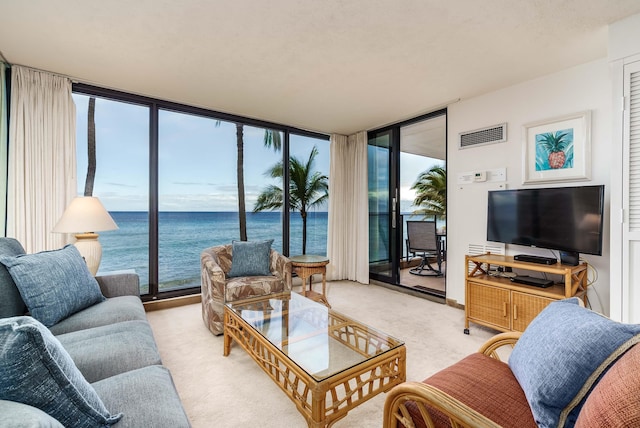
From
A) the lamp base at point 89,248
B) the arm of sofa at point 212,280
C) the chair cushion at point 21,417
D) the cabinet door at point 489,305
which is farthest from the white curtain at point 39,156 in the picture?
the cabinet door at point 489,305

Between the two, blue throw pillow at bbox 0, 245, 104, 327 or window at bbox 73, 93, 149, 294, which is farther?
window at bbox 73, 93, 149, 294

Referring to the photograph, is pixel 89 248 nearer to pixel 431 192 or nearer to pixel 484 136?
pixel 484 136

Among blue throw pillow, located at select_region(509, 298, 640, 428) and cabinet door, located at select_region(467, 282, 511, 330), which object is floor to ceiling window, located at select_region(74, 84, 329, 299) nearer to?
cabinet door, located at select_region(467, 282, 511, 330)

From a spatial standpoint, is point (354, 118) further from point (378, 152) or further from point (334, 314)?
point (334, 314)

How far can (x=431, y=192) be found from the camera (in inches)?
234

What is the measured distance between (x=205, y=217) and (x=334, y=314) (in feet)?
20.1

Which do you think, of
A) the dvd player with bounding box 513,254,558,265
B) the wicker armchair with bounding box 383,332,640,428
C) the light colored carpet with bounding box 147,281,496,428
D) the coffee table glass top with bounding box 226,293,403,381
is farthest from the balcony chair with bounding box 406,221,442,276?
the wicker armchair with bounding box 383,332,640,428

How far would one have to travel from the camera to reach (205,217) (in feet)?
24.7

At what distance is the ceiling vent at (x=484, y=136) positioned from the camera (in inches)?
121

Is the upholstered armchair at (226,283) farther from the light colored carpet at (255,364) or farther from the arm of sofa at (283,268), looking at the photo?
the light colored carpet at (255,364)

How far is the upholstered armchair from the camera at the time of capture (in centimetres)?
262

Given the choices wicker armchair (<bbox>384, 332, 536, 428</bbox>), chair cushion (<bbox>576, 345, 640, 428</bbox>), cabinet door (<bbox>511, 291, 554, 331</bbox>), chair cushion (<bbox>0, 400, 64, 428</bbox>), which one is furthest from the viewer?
cabinet door (<bbox>511, 291, 554, 331</bbox>)

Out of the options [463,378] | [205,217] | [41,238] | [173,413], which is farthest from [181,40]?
[205,217]

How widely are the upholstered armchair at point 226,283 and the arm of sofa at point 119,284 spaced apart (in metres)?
0.58
